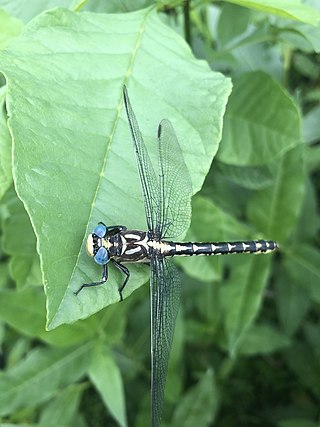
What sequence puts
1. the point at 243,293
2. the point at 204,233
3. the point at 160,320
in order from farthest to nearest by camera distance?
the point at 243,293
the point at 204,233
the point at 160,320

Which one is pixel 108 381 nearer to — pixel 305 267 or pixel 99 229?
pixel 305 267

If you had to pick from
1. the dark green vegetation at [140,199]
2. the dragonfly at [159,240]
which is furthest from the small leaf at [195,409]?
the dragonfly at [159,240]

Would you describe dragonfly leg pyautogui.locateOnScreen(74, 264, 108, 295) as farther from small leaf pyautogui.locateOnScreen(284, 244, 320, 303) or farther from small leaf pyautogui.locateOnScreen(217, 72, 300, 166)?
small leaf pyautogui.locateOnScreen(284, 244, 320, 303)

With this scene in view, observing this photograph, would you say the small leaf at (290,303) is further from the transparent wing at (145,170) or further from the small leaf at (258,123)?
the transparent wing at (145,170)

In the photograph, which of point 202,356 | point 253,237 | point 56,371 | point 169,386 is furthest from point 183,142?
point 202,356

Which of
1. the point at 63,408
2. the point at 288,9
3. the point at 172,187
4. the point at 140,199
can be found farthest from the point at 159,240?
the point at 63,408
